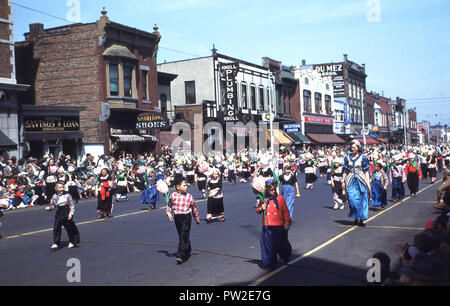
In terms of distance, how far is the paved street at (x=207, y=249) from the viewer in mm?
7137

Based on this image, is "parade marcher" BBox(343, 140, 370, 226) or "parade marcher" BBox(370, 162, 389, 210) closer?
"parade marcher" BBox(343, 140, 370, 226)

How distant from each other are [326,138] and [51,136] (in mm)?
40191

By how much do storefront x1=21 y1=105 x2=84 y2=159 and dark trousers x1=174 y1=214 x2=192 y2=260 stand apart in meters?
19.0

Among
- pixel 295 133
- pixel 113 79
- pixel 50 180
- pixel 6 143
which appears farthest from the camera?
pixel 295 133


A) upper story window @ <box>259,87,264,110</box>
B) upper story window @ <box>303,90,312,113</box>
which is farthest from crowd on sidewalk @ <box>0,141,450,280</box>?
upper story window @ <box>303,90,312,113</box>

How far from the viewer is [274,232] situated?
7.70 m

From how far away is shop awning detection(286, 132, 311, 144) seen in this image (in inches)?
2059

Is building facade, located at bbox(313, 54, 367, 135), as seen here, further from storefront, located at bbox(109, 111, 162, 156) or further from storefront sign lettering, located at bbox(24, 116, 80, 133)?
storefront sign lettering, located at bbox(24, 116, 80, 133)

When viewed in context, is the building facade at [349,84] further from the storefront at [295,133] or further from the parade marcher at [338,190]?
the parade marcher at [338,190]

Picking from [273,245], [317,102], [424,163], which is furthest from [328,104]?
[273,245]

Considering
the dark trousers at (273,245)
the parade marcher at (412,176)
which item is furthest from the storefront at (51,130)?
the dark trousers at (273,245)

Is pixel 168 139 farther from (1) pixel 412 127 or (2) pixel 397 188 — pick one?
(1) pixel 412 127

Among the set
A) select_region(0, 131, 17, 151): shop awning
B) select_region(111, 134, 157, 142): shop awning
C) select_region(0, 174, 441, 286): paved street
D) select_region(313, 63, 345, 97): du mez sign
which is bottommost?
select_region(0, 174, 441, 286): paved street
